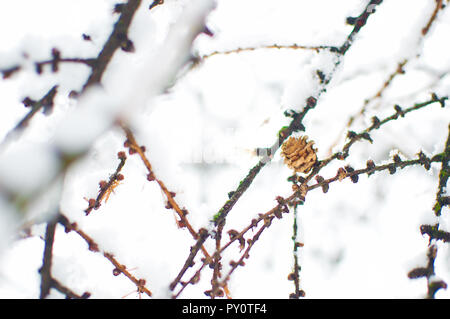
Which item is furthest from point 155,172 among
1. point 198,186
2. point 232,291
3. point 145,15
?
point 198,186

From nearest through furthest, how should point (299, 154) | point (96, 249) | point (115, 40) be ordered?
point (115, 40)
point (96, 249)
point (299, 154)

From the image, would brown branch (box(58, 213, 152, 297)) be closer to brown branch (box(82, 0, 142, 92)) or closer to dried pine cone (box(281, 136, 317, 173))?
brown branch (box(82, 0, 142, 92))

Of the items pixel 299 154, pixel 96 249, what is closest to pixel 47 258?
pixel 96 249

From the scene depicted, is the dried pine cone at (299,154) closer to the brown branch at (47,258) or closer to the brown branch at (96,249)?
the brown branch at (96,249)

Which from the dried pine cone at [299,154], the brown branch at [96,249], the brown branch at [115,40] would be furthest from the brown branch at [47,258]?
the dried pine cone at [299,154]

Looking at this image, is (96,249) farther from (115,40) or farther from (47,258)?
(115,40)

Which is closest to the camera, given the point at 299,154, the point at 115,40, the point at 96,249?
the point at 115,40

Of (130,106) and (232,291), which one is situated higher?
(130,106)

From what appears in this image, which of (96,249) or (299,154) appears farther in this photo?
(299,154)

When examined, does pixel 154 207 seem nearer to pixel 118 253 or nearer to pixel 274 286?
pixel 118 253
